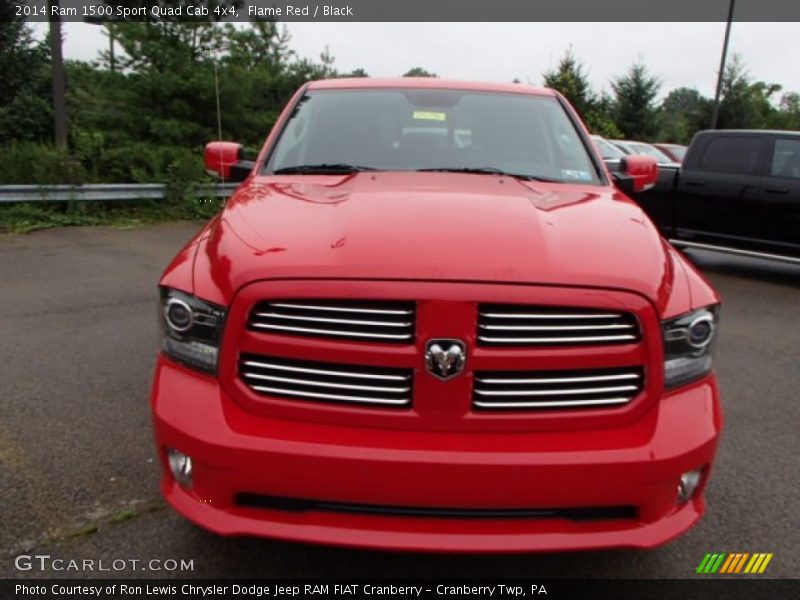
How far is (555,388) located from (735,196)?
24.1 ft

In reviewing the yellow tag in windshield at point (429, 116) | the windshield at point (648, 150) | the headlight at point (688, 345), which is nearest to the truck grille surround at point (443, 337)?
the headlight at point (688, 345)

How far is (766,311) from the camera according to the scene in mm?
6793

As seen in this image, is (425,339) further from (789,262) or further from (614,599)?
(789,262)

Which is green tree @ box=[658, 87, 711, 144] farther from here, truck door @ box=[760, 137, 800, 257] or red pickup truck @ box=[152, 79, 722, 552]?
red pickup truck @ box=[152, 79, 722, 552]

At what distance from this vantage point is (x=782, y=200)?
26.0 ft

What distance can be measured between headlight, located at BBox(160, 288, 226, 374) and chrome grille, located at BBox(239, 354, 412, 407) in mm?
125

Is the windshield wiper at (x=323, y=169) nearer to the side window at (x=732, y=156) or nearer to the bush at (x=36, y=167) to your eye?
the side window at (x=732, y=156)

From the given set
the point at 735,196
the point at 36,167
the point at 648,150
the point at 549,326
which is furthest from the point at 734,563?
the point at 648,150

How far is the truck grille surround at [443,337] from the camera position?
6.53ft

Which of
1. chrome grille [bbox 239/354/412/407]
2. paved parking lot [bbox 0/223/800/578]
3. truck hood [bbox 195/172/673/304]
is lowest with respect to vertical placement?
paved parking lot [bbox 0/223/800/578]

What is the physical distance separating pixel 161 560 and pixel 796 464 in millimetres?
2985

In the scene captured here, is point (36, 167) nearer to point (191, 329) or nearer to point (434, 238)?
point (191, 329)

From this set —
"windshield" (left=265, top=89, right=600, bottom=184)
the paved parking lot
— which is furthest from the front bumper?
"windshield" (left=265, top=89, right=600, bottom=184)

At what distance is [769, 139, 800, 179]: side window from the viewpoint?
795 cm
